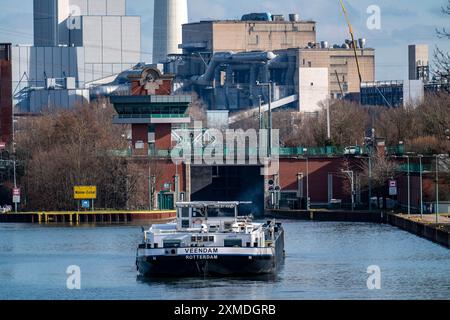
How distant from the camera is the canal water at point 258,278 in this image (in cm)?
5091

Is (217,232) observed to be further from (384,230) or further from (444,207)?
(444,207)

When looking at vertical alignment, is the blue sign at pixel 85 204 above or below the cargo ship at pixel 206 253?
above

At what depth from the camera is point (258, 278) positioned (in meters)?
56.8

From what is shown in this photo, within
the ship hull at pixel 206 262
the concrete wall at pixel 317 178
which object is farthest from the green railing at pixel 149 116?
the ship hull at pixel 206 262

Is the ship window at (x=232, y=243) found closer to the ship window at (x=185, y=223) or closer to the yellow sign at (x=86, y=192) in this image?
the ship window at (x=185, y=223)

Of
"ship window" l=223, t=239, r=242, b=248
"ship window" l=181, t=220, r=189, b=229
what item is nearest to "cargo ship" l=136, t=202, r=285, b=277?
"ship window" l=223, t=239, r=242, b=248

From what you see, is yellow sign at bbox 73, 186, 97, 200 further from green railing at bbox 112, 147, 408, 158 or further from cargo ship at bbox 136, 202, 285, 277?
cargo ship at bbox 136, 202, 285, 277

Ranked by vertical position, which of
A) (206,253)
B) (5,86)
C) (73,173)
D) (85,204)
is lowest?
(206,253)

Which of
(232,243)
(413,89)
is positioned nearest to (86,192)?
(232,243)

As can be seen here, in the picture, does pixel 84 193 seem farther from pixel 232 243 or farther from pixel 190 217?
pixel 232 243

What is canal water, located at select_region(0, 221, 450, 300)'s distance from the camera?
5091 centimetres
